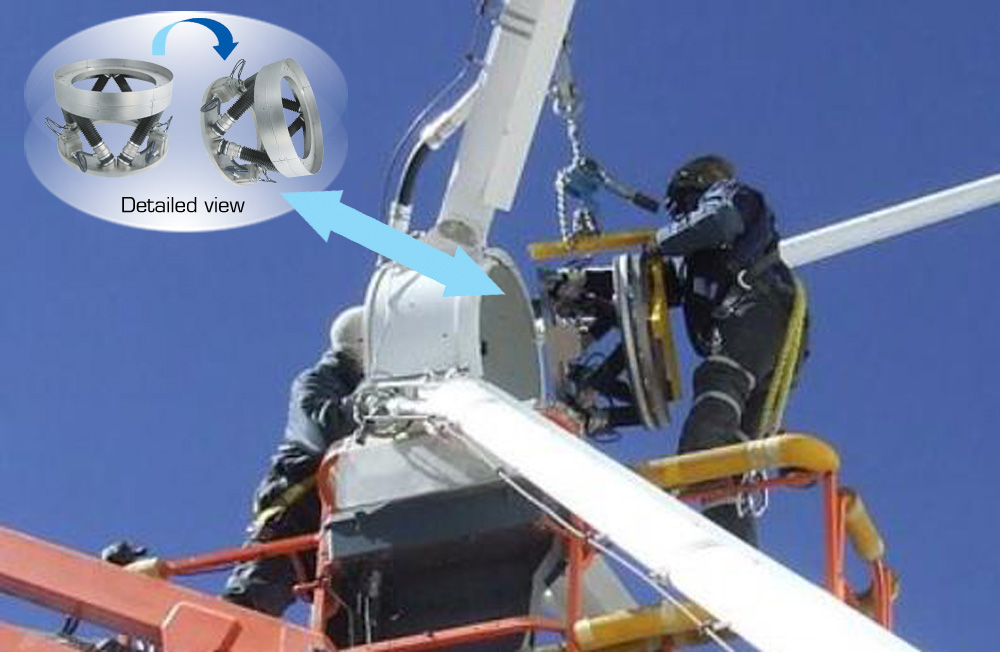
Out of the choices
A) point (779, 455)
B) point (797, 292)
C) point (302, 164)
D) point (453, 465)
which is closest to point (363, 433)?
point (453, 465)

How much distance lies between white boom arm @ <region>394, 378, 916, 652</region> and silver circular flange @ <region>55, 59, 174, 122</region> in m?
3.67

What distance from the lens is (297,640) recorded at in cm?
910

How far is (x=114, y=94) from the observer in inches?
462

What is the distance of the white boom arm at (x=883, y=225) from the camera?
15578mm

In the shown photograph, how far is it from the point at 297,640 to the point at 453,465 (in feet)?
5.10

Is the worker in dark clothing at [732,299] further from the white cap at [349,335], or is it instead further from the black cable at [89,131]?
the black cable at [89,131]

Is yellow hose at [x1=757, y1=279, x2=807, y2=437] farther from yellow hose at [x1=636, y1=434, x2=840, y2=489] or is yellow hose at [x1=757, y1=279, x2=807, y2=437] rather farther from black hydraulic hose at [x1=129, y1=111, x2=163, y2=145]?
black hydraulic hose at [x1=129, y1=111, x2=163, y2=145]

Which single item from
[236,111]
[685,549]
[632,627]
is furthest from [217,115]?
[685,549]

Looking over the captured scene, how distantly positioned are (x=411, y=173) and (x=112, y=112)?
180 cm

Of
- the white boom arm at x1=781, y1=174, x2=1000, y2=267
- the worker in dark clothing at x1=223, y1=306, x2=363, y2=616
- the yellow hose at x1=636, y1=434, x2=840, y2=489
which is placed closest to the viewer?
the yellow hose at x1=636, y1=434, x2=840, y2=489

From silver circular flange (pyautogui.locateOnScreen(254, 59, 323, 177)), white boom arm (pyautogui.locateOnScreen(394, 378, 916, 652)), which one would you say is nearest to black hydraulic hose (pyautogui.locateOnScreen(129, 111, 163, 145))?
silver circular flange (pyautogui.locateOnScreen(254, 59, 323, 177))

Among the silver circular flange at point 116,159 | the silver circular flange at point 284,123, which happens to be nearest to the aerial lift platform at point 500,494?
the silver circular flange at point 284,123

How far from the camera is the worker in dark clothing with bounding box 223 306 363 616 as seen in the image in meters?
12.3

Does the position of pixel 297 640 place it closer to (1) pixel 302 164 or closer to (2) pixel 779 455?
(2) pixel 779 455
